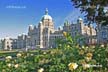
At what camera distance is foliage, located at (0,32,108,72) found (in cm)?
394

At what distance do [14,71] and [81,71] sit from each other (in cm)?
85

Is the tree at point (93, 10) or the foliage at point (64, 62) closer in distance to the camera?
the foliage at point (64, 62)

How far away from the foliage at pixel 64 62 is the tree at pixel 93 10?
4757 mm

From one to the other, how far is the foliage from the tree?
15.6 ft

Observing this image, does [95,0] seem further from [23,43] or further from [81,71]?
[23,43]

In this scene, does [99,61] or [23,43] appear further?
[23,43]

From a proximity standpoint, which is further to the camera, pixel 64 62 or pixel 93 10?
pixel 93 10

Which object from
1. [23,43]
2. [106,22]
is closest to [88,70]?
[106,22]

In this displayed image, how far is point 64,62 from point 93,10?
252 inches

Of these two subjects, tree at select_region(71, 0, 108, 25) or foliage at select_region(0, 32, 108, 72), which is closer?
foliage at select_region(0, 32, 108, 72)

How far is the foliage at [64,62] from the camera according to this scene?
12.9 ft

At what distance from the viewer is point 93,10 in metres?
10.4

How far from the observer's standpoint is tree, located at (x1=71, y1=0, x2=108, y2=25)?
9.63 m

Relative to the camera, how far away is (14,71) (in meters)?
4.16
